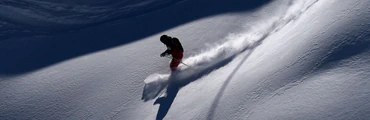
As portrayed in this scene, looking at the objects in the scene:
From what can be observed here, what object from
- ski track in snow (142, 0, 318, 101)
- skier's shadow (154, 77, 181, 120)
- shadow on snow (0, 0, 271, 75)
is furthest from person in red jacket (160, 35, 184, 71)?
shadow on snow (0, 0, 271, 75)

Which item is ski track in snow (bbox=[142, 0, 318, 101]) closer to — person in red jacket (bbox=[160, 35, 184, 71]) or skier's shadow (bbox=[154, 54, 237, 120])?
skier's shadow (bbox=[154, 54, 237, 120])

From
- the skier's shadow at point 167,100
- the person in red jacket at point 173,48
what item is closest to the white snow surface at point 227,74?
the skier's shadow at point 167,100

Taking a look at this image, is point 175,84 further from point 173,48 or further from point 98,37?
point 98,37

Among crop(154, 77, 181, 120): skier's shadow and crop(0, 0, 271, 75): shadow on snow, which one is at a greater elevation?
crop(0, 0, 271, 75): shadow on snow

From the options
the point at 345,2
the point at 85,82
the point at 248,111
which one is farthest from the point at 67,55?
the point at 345,2

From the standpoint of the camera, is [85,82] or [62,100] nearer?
[62,100]

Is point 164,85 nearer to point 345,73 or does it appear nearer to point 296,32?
point 296,32

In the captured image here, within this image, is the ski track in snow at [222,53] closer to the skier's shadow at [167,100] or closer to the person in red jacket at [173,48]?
the skier's shadow at [167,100]

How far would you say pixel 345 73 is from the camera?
5250 mm

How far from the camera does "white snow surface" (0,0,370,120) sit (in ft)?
17.2

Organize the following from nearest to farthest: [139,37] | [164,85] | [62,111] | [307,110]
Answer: [307,110] → [62,111] → [164,85] → [139,37]

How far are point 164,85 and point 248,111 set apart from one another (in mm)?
2397

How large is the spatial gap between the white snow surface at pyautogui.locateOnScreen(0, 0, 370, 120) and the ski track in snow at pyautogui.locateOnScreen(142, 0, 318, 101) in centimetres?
2

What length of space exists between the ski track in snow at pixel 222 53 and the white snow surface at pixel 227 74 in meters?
0.02
